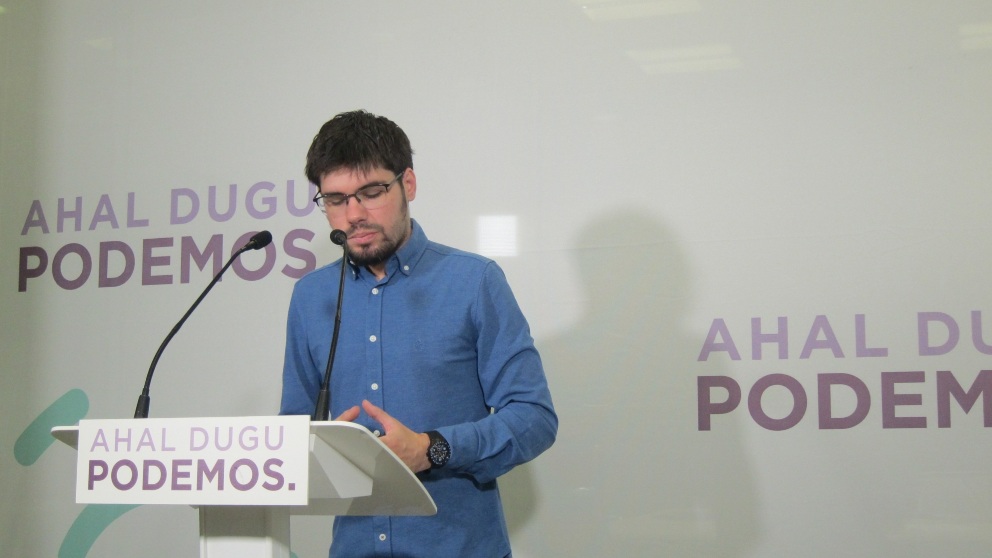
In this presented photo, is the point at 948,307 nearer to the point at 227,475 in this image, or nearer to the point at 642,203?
the point at 642,203

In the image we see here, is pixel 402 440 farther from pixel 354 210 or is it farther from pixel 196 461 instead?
pixel 354 210

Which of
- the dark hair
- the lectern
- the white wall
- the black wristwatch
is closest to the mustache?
the dark hair

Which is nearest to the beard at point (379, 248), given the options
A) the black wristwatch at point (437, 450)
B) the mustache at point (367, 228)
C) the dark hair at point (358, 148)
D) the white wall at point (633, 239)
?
the mustache at point (367, 228)

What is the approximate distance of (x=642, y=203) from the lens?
2.83 meters

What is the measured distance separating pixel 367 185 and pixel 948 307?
1596 millimetres

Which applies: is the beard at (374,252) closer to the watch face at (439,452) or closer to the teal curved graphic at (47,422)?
the watch face at (439,452)

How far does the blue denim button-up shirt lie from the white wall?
908mm

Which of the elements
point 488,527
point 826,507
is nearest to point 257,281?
point 488,527

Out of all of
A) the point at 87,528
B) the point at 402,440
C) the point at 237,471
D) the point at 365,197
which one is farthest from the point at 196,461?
the point at 87,528

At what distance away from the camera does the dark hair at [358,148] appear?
1.96 meters

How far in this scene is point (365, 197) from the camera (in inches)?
76.9

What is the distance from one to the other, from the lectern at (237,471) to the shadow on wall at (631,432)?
56.3 inches

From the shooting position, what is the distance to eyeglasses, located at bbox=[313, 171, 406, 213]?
6.38ft

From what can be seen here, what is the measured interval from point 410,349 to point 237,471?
0.67 meters
